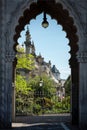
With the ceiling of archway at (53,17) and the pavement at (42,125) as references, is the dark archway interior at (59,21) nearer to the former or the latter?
the ceiling of archway at (53,17)

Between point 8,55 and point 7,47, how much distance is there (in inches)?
14.7

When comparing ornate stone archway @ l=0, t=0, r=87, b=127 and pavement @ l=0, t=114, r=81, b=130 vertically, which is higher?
ornate stone archway @ l=0, t=0, r=87, b=127

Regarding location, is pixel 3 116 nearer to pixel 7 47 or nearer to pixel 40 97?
pixel 7 47

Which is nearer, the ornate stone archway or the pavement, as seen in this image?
the ornate stone archway

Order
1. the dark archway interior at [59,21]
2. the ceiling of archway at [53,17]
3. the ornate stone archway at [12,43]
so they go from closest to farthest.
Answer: the ornate stone archway at [12,43]
the ceiling of archway at [53,17]
the dark archway interior at [59,21]

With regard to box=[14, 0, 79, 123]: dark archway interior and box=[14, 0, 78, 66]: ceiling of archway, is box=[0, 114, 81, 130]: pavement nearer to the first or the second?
box=[14, 0, 79, 123]: dark archway interior

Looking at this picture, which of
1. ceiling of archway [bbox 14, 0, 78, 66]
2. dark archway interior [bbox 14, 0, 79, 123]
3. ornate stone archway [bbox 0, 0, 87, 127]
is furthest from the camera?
dark archway interior [bbox 14, 0, 79, 123]

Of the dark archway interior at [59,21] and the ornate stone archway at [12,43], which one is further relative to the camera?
the dark archway interior at [59,21]

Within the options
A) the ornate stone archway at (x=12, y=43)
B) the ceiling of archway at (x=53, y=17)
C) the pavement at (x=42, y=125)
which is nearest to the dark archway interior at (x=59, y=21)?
the ceiling of archway at (x=53, y=17)

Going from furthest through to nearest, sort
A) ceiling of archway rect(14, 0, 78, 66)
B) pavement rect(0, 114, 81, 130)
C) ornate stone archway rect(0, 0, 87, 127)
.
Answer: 1. ceiling of archway rect(14, 0, 78, 66)
2. pavement rect(0, 114, 81, 130)
3. ornate stone archway rect(0, 0, 87, 127)

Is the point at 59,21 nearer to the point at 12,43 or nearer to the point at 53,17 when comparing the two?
the point at 53,17

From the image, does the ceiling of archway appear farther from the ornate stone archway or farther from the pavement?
the pavement

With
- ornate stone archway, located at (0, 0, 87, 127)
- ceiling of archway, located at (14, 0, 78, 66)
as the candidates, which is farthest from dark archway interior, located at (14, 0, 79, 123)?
ornate stone archway, located at (0, 0, 87, 127)

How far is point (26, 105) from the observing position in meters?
43.1
